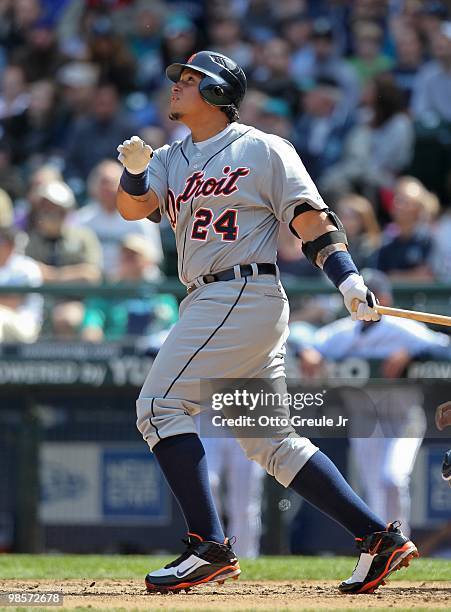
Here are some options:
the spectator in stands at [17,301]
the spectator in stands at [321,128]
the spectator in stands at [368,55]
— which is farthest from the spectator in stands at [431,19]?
the spectator in stands at [17,301]

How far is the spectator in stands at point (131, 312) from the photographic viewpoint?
791cm

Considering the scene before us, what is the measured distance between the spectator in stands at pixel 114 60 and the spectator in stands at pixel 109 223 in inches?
97.4

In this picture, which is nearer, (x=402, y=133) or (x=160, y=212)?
(x=160, y=212)

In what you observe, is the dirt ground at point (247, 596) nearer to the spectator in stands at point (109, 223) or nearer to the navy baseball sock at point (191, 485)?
the navy baseball sock at point (191, 485)

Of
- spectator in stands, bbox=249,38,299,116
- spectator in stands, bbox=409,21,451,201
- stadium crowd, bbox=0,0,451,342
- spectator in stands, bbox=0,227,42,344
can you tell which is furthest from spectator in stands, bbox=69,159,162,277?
spectator in stands, bbox=409,21,451,201

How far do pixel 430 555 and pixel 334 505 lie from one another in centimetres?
295

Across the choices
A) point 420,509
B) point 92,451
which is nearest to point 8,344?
point 92,451

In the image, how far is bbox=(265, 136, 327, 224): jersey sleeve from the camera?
15.1 feet

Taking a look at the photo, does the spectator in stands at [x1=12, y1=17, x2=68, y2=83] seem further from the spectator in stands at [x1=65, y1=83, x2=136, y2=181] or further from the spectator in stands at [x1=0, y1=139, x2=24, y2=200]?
the spectator in stands at [x1=65, y1=83, x2=136, y2=181]

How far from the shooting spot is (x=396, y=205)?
8.70m

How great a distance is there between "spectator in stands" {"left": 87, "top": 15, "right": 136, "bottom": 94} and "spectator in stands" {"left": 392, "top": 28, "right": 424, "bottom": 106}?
2.57 meters

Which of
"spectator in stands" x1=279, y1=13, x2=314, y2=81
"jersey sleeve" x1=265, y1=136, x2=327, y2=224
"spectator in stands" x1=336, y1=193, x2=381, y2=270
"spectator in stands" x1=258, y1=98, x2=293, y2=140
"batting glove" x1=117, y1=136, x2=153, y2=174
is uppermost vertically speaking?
"spectator in stands" x1=279, y1=13, x2=314, y2=81

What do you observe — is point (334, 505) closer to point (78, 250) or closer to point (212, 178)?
point (212, 178)

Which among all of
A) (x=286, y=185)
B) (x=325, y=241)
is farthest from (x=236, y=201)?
(x=325, y=241)
